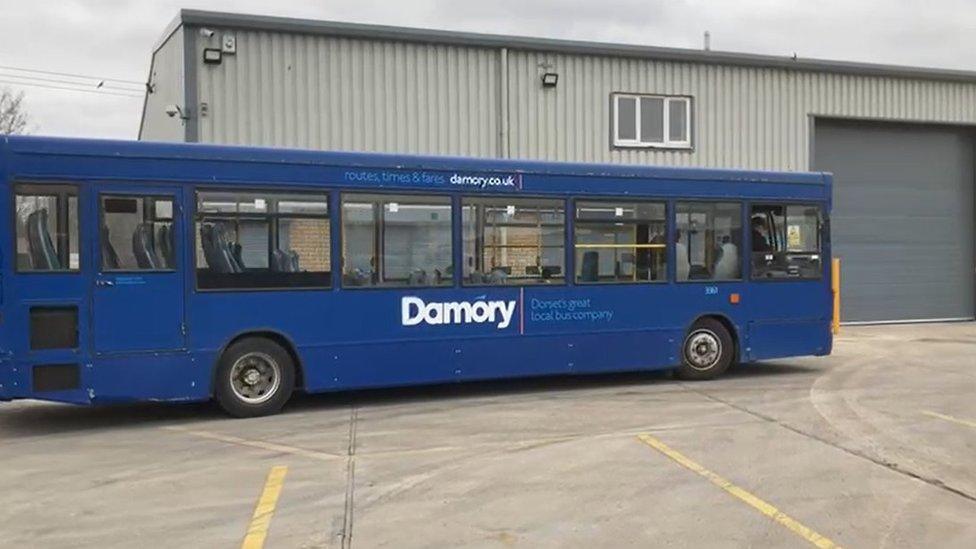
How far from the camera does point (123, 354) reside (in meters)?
9.05

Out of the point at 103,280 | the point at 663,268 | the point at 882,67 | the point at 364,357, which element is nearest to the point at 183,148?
the point at 103,280

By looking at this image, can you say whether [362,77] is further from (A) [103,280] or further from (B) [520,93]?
(A) [103,280]

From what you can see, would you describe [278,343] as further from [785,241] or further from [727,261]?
[785,241]

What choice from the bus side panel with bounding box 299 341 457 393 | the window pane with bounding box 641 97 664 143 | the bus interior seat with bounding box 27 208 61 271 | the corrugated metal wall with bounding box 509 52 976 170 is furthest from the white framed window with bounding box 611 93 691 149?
the bus interior seat with bounding box 27 208 61 271

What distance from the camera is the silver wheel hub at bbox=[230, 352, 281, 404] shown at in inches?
382

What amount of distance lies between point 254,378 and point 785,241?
7.35 meters

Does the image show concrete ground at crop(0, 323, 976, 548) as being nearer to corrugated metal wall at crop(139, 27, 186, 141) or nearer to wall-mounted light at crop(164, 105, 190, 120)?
wall-mounted light at crop(164, 105, 190, 120)

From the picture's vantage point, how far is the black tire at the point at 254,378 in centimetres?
959

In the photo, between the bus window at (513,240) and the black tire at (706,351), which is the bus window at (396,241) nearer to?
the bus window at (513,240)

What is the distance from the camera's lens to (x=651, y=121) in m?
19.1

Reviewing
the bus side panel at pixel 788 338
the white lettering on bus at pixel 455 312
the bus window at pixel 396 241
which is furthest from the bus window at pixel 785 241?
the bus window at pixel 396 241

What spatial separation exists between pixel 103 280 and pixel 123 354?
0.76 meters

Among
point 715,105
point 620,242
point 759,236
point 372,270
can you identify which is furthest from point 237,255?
point 715,105

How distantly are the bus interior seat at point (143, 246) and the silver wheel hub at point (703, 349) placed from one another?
22.3 ft
